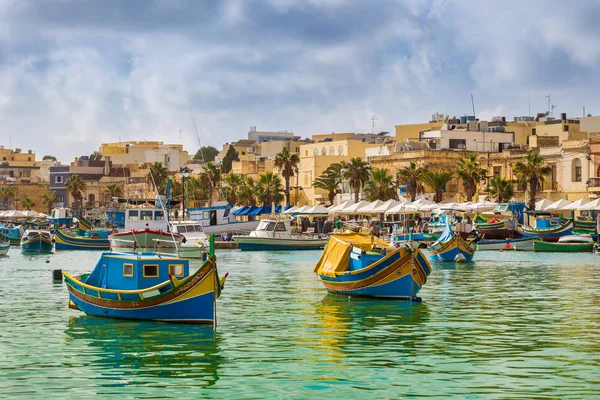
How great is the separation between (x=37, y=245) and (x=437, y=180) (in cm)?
3746

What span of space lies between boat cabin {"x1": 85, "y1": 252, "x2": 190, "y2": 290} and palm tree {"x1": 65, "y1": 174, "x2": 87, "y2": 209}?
131 meters

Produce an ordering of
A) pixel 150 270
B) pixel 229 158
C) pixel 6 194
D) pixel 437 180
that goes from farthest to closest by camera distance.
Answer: pixel 6 194 → pixel 229 158 → pixel 437 180 → pixel 150 270

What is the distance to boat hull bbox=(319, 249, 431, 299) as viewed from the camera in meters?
36.6

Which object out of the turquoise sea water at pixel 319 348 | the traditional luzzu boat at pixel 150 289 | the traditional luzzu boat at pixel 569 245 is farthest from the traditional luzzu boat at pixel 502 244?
the traditional luzzu boat at pixel 150 289

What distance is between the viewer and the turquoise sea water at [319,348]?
2153 cm

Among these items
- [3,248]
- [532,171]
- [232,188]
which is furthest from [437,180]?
[3,248]

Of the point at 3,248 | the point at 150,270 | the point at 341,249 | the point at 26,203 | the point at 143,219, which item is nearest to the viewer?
the point at 150,270

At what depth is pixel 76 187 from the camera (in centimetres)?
15988

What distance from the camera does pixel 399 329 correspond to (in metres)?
30.2

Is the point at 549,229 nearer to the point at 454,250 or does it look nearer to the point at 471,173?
the point at 471,173

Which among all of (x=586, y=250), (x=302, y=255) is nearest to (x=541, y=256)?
(x=586, y=250)

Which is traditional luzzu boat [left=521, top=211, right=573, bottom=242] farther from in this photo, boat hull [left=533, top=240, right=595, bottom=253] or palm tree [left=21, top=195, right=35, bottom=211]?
palm tree [left=21, top=195, right=35, bottom=211]

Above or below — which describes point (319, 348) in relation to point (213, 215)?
below

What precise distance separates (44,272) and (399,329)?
3162cm
